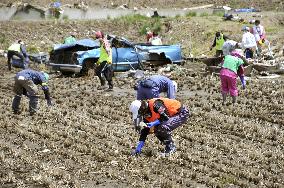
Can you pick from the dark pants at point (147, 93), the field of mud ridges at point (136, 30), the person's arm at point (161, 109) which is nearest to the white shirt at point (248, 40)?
the field of mud ridges at point (136, 30)

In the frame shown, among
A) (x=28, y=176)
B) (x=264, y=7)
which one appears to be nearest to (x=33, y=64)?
(x=28, y=176)

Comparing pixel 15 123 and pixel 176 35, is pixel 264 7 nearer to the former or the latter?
pixel 176 35

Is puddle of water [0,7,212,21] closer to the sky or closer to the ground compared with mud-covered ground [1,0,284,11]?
closer to the ground

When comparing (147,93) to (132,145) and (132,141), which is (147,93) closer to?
(132,145)

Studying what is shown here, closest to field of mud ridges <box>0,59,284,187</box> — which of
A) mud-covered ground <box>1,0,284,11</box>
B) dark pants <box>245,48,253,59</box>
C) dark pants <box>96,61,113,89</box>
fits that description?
dark pants <box>96,61,113,89</box>

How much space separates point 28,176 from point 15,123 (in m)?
3.99

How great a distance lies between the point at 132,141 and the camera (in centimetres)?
988

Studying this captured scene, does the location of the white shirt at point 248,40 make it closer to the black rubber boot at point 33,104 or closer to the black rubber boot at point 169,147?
the black rubber boot at point 33,104

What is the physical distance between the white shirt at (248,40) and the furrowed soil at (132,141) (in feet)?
6.59

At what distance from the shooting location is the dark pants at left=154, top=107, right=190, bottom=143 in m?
8.52

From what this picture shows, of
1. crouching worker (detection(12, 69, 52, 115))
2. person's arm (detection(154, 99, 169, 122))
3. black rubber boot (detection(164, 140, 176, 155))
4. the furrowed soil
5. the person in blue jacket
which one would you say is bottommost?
the furrowed soil

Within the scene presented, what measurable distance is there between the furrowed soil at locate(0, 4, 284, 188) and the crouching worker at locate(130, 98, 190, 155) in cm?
27

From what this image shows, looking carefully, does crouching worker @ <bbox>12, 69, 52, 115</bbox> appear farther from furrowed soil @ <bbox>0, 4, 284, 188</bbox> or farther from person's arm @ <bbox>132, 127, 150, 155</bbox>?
person's arm @ <bbox>132, 127, 150, 155</bbox>

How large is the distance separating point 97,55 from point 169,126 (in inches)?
443
